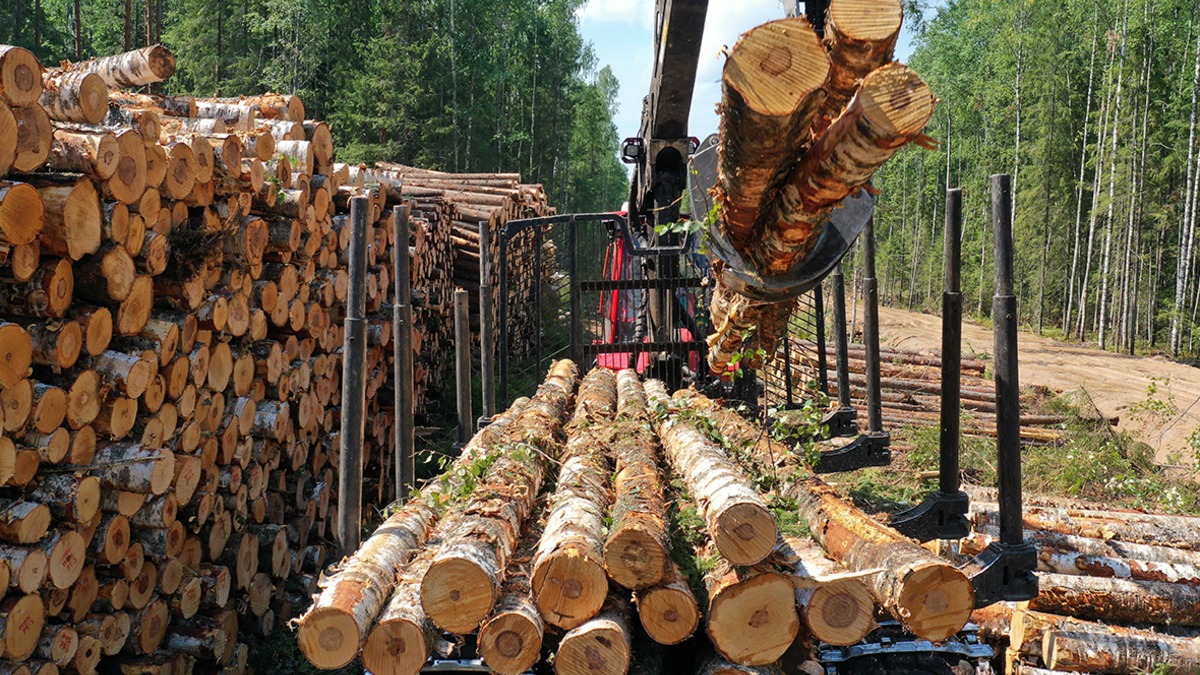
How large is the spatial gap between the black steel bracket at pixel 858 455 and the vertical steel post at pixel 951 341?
1.26m

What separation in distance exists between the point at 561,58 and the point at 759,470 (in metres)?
34.1

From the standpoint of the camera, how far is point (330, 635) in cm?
268

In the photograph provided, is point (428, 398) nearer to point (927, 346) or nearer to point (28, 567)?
point (28, 567)

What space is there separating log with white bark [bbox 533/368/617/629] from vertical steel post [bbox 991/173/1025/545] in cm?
187

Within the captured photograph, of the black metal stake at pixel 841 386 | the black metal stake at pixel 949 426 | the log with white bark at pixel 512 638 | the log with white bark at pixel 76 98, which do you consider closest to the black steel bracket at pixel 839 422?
the black metal stake at pixel 841 386

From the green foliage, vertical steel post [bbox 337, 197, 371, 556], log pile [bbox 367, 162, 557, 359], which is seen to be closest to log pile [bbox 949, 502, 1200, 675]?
vertical steel post [bbox 337, 197, 371, 556]

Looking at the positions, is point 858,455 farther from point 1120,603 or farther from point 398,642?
point 398,642

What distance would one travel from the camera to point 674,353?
7.03 metres

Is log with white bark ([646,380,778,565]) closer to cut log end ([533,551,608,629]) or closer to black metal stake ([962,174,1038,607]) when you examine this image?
cut log end ([533,551,608,629])

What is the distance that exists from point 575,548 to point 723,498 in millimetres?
589

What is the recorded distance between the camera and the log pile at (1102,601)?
392 centimetres

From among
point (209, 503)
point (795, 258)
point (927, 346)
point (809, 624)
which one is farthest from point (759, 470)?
point (927, 346)

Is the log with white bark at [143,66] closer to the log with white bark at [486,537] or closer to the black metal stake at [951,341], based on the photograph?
the log with white bark at [486,537]

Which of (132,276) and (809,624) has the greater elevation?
(132,276)
